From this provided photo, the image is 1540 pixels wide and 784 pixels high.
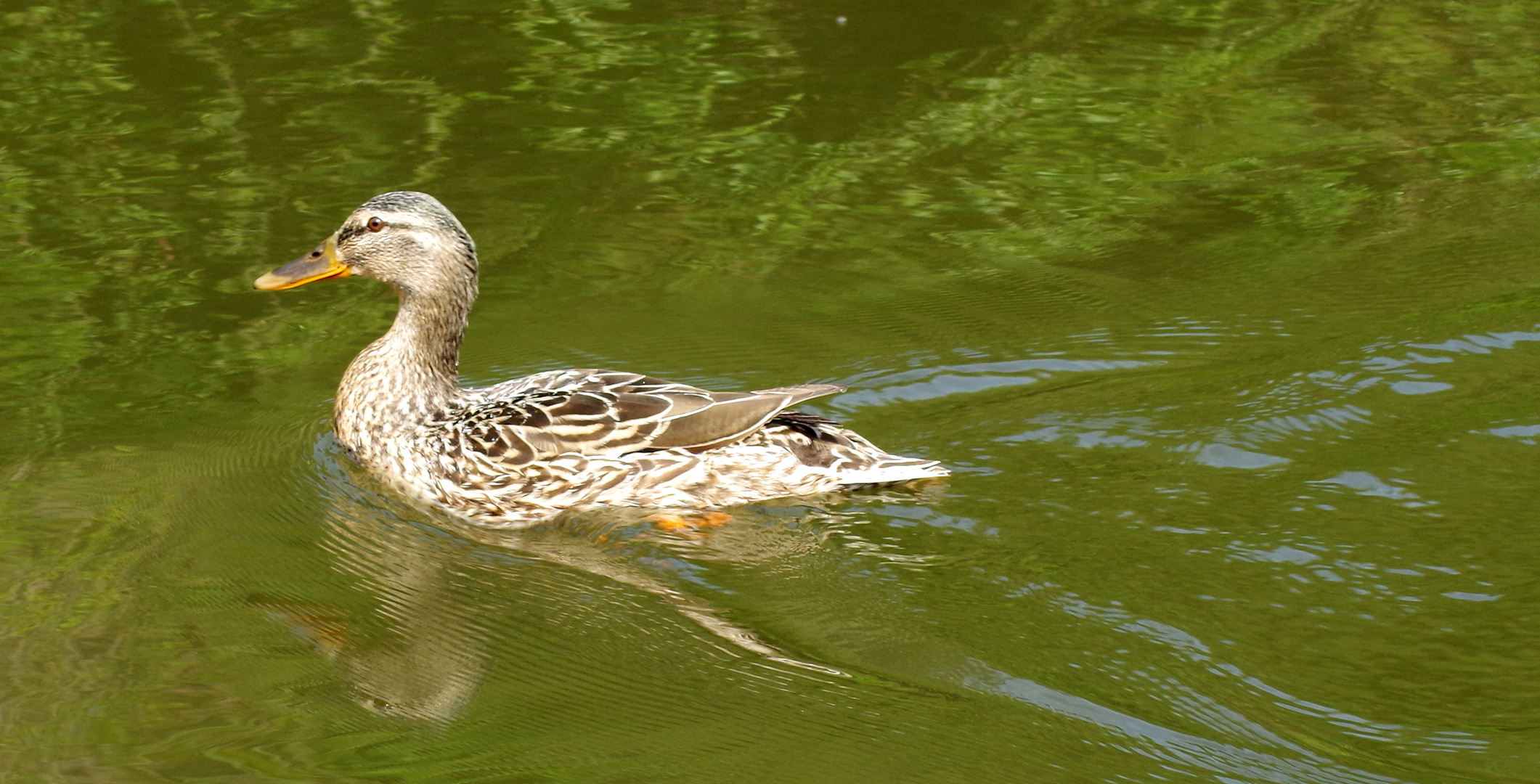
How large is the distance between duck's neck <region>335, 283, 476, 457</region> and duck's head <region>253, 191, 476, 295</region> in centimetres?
8

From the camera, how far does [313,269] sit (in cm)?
778

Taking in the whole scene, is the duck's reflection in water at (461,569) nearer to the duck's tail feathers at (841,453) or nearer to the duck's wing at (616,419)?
the duck's tail feathers at (841,453)


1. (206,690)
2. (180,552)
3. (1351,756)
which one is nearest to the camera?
(1351,756)

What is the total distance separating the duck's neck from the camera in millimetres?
7512

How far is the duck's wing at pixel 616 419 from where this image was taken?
→ 23.0 feet

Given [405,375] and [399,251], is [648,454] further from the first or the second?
[399,251]

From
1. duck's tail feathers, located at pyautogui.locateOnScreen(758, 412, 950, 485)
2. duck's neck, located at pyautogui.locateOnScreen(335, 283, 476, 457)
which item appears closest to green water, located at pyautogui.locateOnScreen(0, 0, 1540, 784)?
duck's tail feathers, located at pyautogui.locateOnScreen(758, 412, 950, 485)

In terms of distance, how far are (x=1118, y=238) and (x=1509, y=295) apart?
82.7 inches

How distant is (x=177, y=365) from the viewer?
8148 mm

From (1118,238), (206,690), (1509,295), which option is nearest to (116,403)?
(206,690)

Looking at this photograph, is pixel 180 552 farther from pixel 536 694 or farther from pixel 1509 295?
pixel 1509 295

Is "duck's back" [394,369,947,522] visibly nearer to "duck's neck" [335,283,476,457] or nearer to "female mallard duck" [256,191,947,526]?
"female mallard duck" [256,191,947,526]

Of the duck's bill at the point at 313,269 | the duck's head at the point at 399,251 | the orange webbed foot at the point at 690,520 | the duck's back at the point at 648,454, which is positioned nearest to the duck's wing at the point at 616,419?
the duck's back at the point at 648,454

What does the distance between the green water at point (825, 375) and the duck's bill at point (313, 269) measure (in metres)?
0.64
